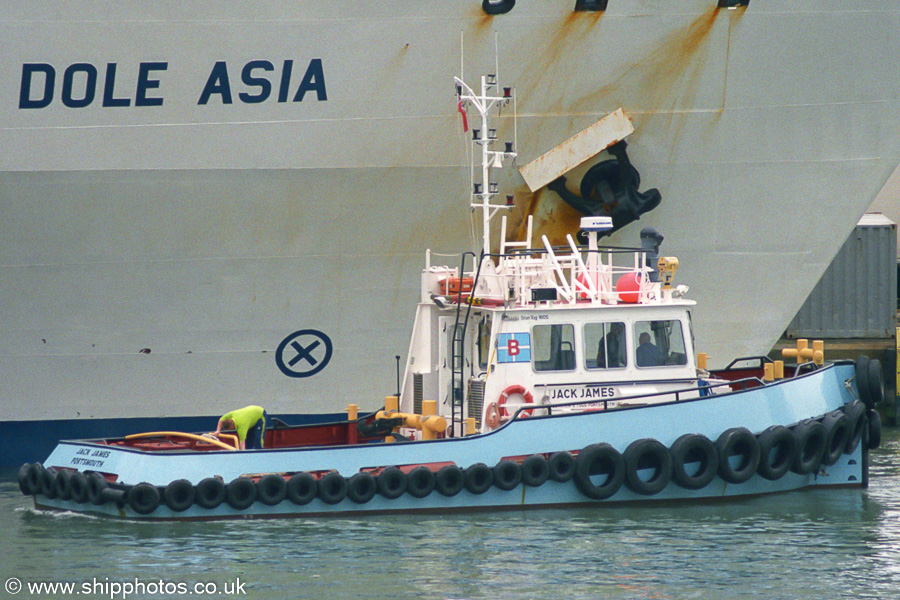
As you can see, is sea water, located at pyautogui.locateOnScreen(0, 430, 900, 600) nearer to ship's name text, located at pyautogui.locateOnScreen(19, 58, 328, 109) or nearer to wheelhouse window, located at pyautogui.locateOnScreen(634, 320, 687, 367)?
wheelhouse window, located at pyautogui.locateOnScreen(634, 320, 687, 367)

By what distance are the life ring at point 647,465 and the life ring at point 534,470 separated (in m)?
0.70

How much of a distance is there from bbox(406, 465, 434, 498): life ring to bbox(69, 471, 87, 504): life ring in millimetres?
2616

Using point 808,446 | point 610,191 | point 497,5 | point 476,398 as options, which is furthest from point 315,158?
point 808,446

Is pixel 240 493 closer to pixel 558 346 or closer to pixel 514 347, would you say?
pixel 514 347

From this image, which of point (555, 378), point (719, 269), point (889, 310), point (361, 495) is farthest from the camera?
point (889, 310)

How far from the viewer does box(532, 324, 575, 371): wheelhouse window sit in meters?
10.1

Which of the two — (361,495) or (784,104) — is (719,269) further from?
(361,495)

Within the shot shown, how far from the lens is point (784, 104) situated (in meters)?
12.4

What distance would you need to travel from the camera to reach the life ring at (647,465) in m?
9.55

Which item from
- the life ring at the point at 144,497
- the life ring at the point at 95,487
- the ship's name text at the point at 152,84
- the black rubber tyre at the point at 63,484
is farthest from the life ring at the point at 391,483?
the ship's name text at the point at 152,84

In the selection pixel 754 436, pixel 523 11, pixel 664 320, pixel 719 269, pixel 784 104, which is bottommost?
pixel 754 436

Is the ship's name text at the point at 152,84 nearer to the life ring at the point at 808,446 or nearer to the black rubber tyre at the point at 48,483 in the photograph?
the black rubber tyre at the point at 48,483

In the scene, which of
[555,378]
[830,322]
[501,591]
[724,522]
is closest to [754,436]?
[724,522]

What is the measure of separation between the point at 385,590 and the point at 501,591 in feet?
2.51
